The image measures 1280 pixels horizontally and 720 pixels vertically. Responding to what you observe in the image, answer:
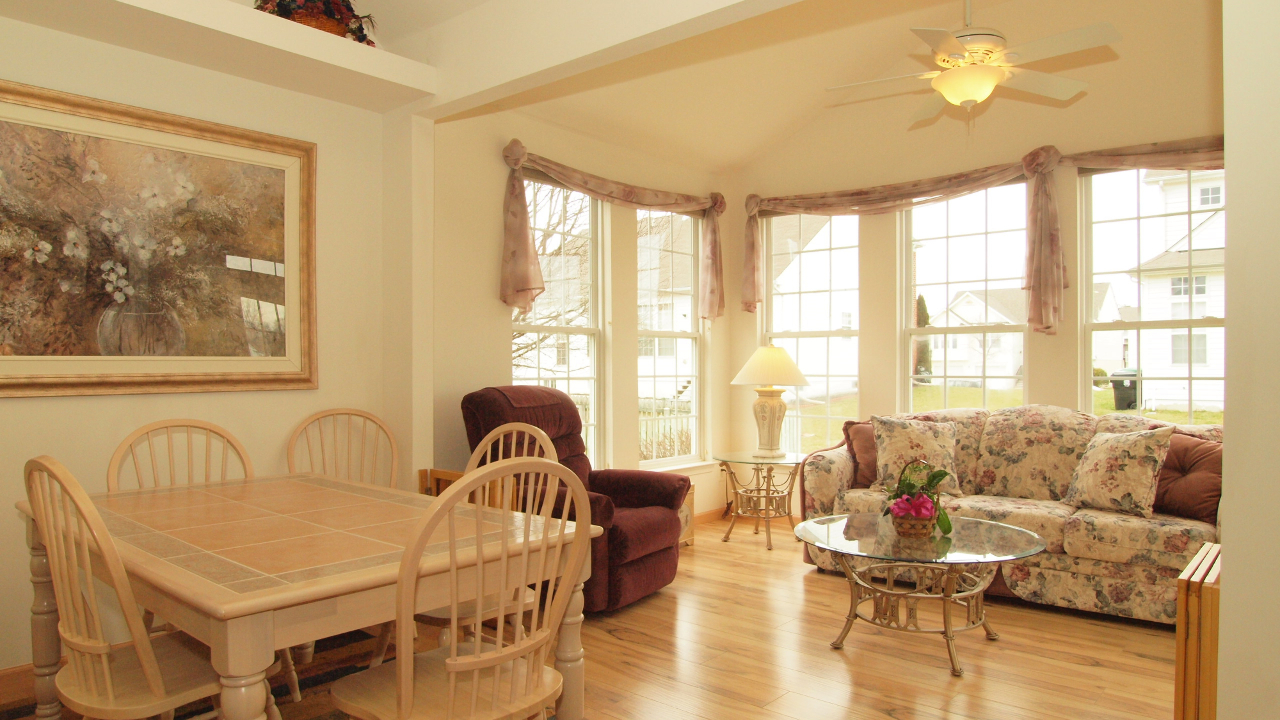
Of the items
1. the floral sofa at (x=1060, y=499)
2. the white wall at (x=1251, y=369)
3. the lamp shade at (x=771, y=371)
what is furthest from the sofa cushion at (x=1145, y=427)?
the white wall at (x=1251, y=369)

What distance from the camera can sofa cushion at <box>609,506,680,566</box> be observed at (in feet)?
12.0

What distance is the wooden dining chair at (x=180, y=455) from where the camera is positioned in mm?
2977

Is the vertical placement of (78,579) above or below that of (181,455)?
below

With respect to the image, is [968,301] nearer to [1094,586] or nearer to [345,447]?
[1094,586]

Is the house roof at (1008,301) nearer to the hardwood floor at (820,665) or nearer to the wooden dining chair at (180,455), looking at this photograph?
the hardwood floor at (820,665)

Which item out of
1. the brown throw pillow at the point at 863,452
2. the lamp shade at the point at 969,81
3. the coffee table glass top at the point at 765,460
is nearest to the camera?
the lamp shade at the point at 969,81

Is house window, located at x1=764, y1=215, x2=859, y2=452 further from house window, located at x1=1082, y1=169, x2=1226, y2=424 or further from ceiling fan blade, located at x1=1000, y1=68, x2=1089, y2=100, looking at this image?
ceiling fan blade, located at x1=1000, y1=68, x2=1089, y2=100

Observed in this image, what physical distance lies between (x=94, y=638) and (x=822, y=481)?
3.52 m

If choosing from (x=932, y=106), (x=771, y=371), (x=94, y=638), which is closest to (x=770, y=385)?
(x=771, y=371)

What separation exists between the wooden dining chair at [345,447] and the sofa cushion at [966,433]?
2.91m

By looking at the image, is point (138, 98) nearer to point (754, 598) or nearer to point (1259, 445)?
point (754, 598)

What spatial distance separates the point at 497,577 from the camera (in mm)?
1979

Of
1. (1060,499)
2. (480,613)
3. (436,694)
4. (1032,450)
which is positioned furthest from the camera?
(1032,450)

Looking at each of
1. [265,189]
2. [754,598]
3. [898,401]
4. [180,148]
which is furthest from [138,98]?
[898,401]
